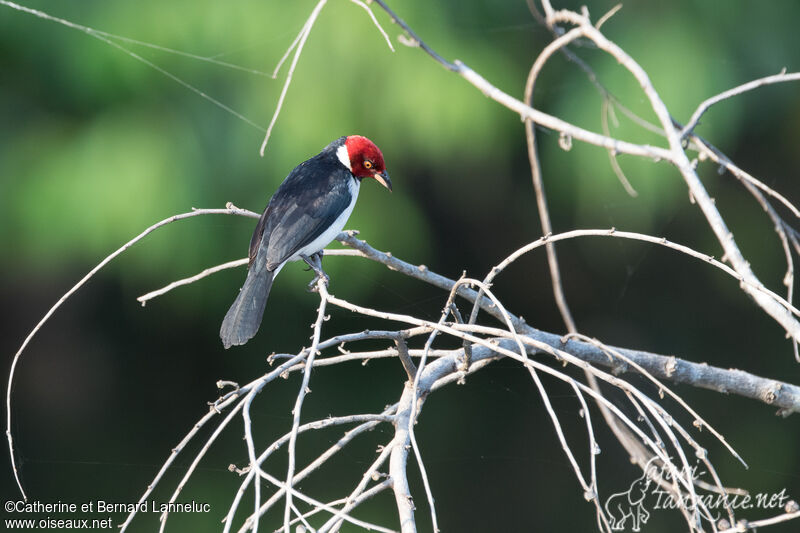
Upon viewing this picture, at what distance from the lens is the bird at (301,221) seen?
4.35ft

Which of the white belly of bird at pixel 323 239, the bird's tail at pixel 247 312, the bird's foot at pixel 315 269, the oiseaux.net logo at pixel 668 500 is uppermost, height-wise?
the white belly of bird at pixel 323 239

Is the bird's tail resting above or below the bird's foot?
below

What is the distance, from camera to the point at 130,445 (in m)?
3.57

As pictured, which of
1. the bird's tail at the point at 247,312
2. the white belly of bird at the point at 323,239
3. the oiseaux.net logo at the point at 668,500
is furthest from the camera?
the white belly of bird at the point at 323,239

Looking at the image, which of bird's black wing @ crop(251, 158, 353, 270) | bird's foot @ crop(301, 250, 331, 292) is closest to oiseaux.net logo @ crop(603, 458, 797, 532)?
bird's foot @ crop(301, 250, 331, 292)

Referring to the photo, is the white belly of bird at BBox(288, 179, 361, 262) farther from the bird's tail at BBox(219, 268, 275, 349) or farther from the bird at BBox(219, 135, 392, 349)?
the bird's tail at BBox(219, 268, 275, 349)

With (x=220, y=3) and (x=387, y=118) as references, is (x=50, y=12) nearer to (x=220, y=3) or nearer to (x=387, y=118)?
(x=220, y=3)

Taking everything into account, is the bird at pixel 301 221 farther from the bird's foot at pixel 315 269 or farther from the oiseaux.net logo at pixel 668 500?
the oiseaux.net logo at pixel 668 500

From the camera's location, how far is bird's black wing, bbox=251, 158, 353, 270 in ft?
4.75

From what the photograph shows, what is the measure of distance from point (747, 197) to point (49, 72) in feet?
9.53

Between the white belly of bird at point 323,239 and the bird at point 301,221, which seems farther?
the white belly of bird at point 323,239

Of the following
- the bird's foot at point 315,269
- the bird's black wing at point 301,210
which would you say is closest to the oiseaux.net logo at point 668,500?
the bird's foot at point 315,269

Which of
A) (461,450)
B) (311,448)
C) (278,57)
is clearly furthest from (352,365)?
(278,57)

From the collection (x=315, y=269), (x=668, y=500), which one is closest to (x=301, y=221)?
(x=315, y=269)
